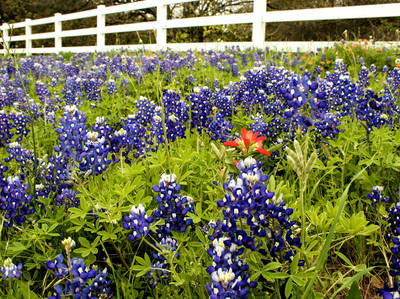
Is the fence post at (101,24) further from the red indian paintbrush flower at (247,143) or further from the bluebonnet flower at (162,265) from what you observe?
the bluebonnet flower at (162,265)

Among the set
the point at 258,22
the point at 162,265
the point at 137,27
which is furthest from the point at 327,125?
the point at 137,27

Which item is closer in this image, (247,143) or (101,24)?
(247,143)

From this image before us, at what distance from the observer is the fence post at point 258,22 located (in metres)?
8.65

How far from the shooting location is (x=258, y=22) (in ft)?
29.0

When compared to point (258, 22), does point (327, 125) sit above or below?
below

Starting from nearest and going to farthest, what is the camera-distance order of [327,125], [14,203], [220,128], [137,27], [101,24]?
[14,203]
[327,125]
[220,128]
[137,27]
[101,24]

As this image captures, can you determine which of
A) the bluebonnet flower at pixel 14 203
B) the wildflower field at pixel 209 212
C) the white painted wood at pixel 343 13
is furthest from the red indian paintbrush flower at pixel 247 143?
the white painted wood at pixel 343 13

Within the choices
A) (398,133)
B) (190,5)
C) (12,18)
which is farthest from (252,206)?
(12,18)

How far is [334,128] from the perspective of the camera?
2.14 m

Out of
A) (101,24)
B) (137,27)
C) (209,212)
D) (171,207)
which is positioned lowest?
(209,212)

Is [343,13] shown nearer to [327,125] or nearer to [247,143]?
[327,125]

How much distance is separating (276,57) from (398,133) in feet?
14.5

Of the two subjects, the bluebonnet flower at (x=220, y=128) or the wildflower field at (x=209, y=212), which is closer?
the wildflower field at (x=209, y=212)

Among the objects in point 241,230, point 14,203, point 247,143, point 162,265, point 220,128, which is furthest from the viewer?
point 220,128
